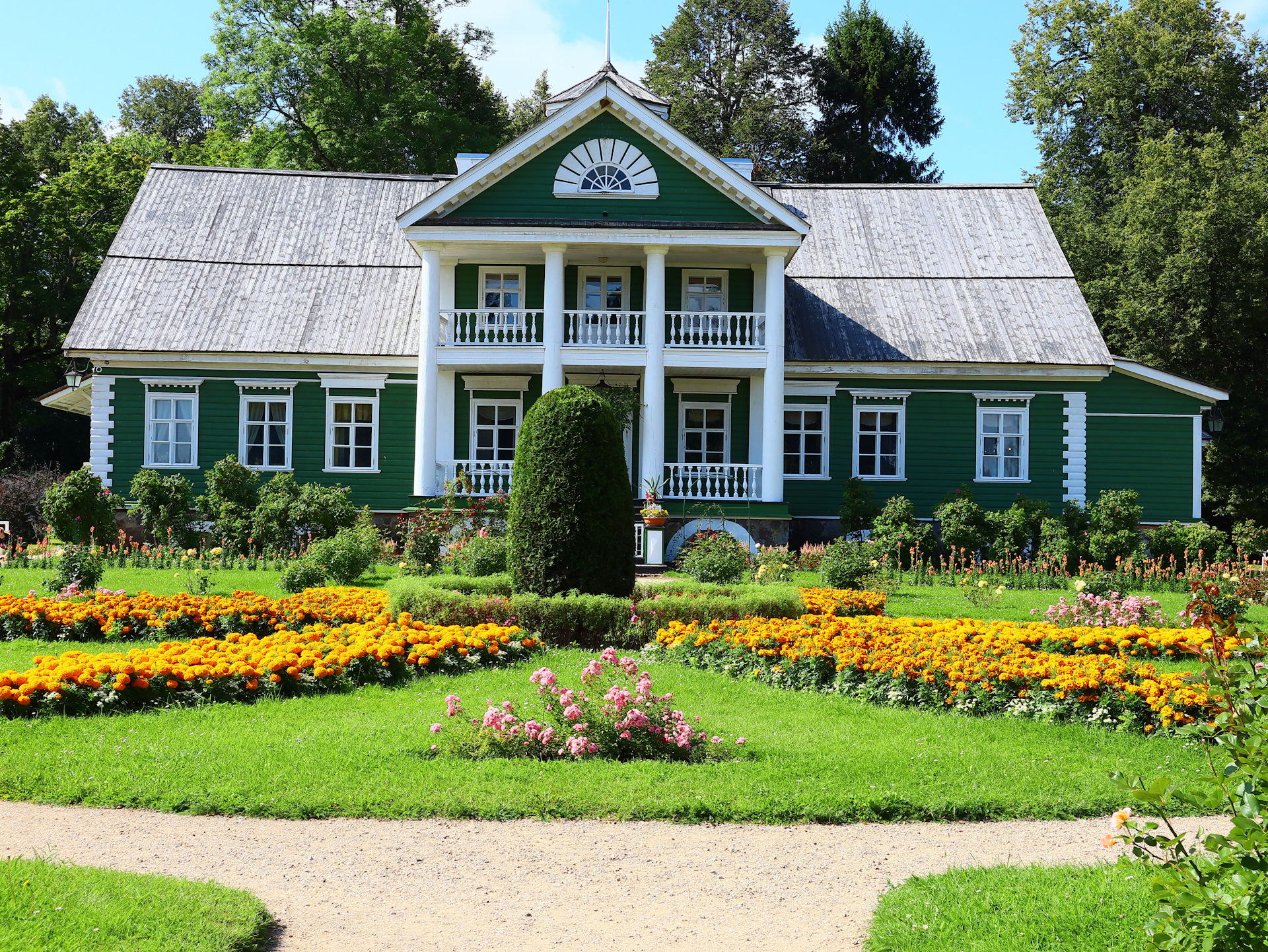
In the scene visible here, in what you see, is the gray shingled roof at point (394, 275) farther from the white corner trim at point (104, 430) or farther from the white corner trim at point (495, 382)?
the white corner trim at point (495, 382)

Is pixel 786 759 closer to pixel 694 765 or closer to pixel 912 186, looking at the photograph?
pixel 694 765

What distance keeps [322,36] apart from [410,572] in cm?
2708

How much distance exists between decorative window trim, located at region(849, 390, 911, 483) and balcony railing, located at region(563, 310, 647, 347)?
5046 millimetres

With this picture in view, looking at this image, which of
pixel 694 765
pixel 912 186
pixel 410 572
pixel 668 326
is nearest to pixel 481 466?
pixel 668 326

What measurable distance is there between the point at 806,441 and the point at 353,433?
10003mm

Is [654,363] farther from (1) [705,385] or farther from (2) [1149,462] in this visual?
(2) [1149,462]

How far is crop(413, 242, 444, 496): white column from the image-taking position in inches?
891

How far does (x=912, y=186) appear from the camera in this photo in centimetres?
2973

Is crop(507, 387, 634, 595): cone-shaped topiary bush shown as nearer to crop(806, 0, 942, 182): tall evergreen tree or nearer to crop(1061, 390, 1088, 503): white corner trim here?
crop(1061, 390, 1088, 503): white corner trim

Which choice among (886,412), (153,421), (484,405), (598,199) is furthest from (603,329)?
(153,421)

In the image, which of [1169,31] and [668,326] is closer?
[668,326]

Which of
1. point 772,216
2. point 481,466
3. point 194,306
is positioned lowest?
point 481,466

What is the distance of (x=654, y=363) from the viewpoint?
893 inches

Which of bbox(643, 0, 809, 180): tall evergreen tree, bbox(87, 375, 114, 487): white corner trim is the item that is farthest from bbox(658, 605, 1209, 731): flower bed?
bbox(643, 0, 809, 180): tall evergreen tree
